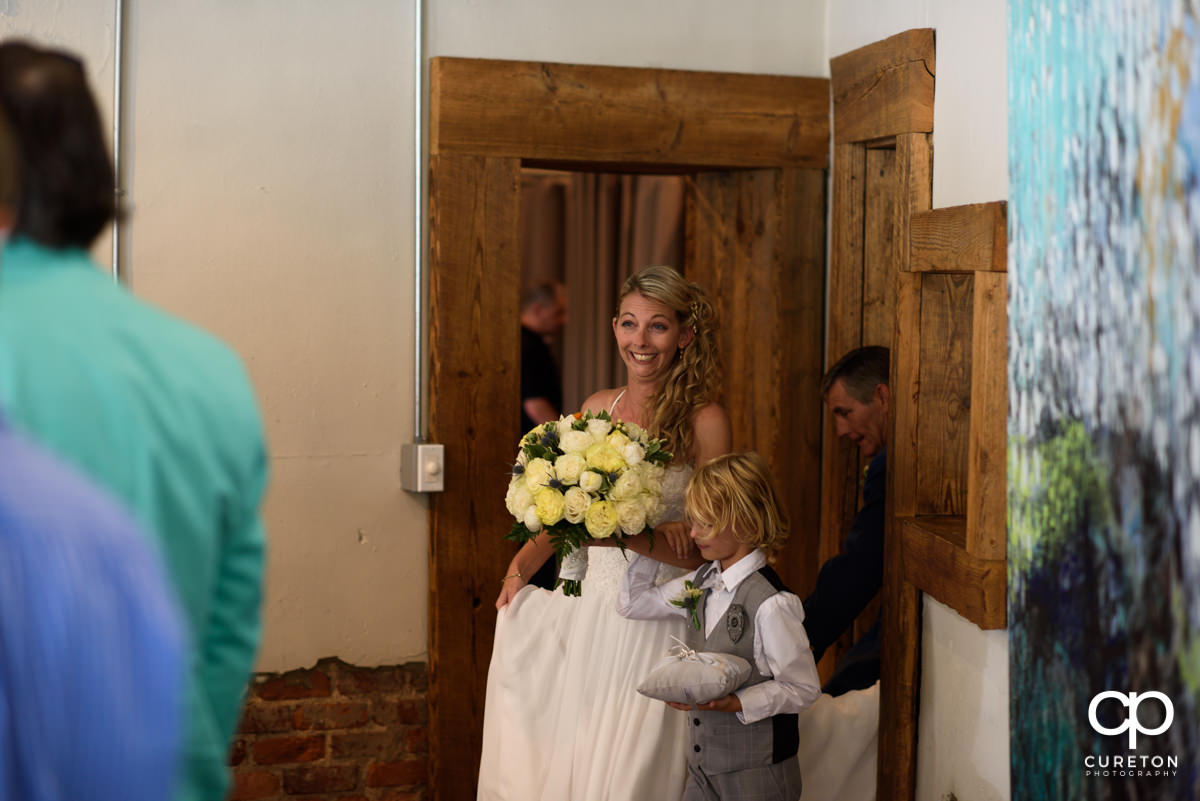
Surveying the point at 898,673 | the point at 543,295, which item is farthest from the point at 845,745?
the point at 543,295

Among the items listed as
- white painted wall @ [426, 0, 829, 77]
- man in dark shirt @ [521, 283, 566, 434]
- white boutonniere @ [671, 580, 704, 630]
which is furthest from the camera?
man in dark shirt @ [521, 283, 566, 434]

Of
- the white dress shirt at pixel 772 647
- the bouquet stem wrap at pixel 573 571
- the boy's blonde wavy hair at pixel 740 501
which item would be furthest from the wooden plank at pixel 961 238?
the bouquet stem wrap at pixel 573 571

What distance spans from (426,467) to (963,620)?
160 cm

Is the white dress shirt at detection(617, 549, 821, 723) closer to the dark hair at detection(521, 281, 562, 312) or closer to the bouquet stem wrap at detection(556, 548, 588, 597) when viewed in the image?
the bouquet stem wrap at detection(556, 548, 588, 597)

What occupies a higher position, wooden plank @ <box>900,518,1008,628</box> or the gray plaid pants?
wooden plank @ <box>900,518,1008,628</box>

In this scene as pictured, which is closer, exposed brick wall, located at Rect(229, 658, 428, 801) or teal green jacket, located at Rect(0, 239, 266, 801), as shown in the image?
teal green jacket, located at Rect(0, 239, 266, 801)

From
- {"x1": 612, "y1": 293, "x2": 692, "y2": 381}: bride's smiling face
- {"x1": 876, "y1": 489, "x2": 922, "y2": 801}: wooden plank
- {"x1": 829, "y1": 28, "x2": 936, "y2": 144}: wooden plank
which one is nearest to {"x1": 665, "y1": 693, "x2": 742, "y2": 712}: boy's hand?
{"x1": 876, "y1": 489, "x2": 922, "y2": 801}: wooden plank

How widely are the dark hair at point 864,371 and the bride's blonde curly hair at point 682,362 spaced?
37 centimetres

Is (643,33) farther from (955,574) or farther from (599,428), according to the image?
(955,574)

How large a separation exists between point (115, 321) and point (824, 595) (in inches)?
97.1

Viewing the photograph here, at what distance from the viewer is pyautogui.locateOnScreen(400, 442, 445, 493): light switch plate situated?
3811mm

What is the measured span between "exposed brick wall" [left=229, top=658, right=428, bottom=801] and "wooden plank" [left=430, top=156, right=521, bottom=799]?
0.27 feet

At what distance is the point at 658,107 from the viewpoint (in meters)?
3.96

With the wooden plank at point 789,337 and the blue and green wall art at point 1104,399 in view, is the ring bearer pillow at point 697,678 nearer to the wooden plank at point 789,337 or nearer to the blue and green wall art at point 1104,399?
the blue and green wall art at point 1104,399
